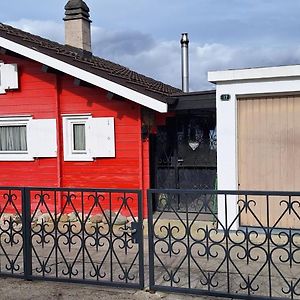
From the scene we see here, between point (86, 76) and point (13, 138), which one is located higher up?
point (86, 76)

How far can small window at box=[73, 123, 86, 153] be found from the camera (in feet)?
32.6

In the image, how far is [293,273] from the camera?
5535mm

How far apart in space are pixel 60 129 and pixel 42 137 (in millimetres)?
464

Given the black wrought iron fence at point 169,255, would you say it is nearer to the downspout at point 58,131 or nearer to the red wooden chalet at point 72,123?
the red wooden chalet at point 72,123

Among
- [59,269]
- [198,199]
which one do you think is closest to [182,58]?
[198,199]

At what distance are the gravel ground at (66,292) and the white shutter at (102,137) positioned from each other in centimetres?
453

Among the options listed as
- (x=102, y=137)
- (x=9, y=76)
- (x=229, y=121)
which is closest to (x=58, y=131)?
(x=102, y=137)

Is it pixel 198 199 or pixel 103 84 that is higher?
pixel 103 84

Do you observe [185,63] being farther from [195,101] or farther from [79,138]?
[195,101]

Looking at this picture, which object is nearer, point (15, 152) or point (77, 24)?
point (15, 152)

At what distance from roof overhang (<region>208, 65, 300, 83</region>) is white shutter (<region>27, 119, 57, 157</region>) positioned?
4.00m

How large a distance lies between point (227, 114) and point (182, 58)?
8.02 m

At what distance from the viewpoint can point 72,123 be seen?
392 inches

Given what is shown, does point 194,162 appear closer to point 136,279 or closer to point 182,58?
point 136,279
